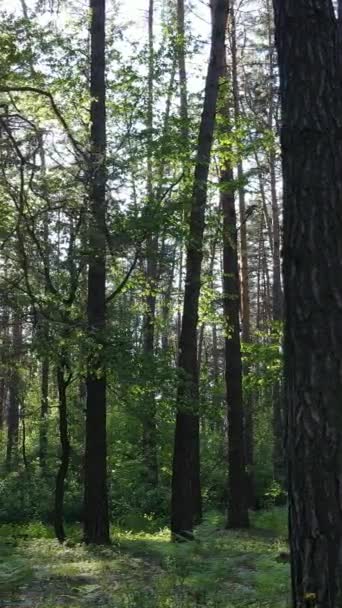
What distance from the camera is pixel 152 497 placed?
1736cm

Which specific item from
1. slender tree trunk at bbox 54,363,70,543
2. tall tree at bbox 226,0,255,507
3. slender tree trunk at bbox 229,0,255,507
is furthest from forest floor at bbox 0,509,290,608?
tall tree at bbox 226,0,255,507

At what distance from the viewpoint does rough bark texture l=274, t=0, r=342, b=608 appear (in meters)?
3.20

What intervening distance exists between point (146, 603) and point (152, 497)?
1279cm

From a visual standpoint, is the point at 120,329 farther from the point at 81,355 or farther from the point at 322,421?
the point at 322,421

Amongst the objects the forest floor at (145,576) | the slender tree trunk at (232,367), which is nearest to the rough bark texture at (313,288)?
the forest floor at (145,576)

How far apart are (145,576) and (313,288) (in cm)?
518

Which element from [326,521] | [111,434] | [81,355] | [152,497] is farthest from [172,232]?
[111,434]

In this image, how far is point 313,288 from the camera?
3.40 metres

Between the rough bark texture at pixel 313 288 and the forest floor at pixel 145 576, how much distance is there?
1.19 m

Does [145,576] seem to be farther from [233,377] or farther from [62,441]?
[233,377]

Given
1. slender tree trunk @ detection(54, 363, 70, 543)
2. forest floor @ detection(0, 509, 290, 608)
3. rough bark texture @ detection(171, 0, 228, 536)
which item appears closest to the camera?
forest floor @ detection(0, 509, 290, 608)

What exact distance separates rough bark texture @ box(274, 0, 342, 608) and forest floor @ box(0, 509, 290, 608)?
1188 millimetres

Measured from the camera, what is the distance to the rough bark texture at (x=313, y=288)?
3.20m

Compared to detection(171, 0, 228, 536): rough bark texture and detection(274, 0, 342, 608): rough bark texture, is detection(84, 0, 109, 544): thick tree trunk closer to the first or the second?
detection(171, 0, 228, 536): rough bark texture
